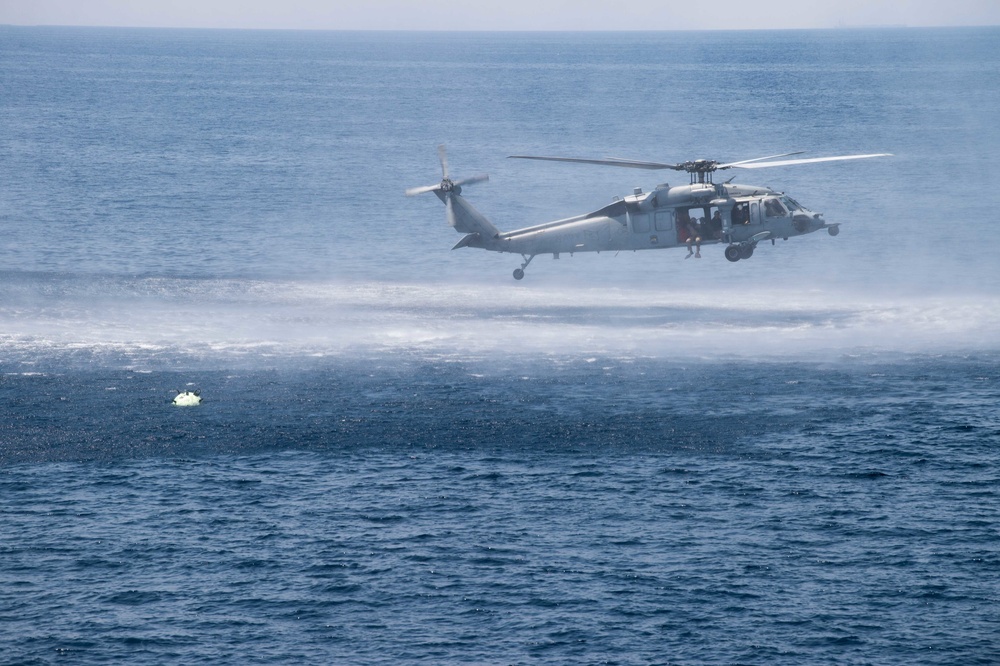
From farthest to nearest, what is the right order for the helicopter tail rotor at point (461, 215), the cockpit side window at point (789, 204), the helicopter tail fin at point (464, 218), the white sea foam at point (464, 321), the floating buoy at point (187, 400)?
the helicopter tail fin at point (464, 218) < the helicopter tail rotor at point (461, 215) < the white sea foam at point (464, 321) < the cockpit side window at point (789, 204) < the floating buoy at point (187, 400)

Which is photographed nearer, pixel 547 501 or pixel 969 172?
pixel 547 501

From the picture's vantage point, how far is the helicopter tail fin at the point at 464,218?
80562 mm

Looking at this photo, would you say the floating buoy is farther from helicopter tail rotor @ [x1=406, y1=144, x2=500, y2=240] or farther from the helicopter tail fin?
the helicopter tail fin

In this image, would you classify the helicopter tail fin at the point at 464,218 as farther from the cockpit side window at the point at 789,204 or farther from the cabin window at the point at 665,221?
the cockpit side window at the point at 789,204

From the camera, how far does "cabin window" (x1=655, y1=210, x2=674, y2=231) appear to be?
A: 7631 cm

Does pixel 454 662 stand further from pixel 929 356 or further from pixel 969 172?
pixel 969 172

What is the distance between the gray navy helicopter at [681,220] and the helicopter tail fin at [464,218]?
6 centimetres

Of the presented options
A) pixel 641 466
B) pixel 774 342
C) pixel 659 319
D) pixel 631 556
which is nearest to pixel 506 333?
pixel 659 319

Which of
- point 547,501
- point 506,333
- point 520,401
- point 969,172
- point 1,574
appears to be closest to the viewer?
point 1,574

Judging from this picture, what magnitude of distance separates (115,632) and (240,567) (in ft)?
19.9

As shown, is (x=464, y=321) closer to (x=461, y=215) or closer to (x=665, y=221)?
(x=461, y=215)

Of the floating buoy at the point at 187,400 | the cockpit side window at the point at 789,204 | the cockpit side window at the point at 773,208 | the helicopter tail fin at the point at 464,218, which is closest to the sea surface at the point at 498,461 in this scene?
the floating buoy at the point at 187,400

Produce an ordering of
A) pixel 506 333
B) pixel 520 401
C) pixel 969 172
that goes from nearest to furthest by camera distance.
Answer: pixel 520 401 → pixel 506 333 → pixel 969 172

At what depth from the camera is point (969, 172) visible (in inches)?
6481
